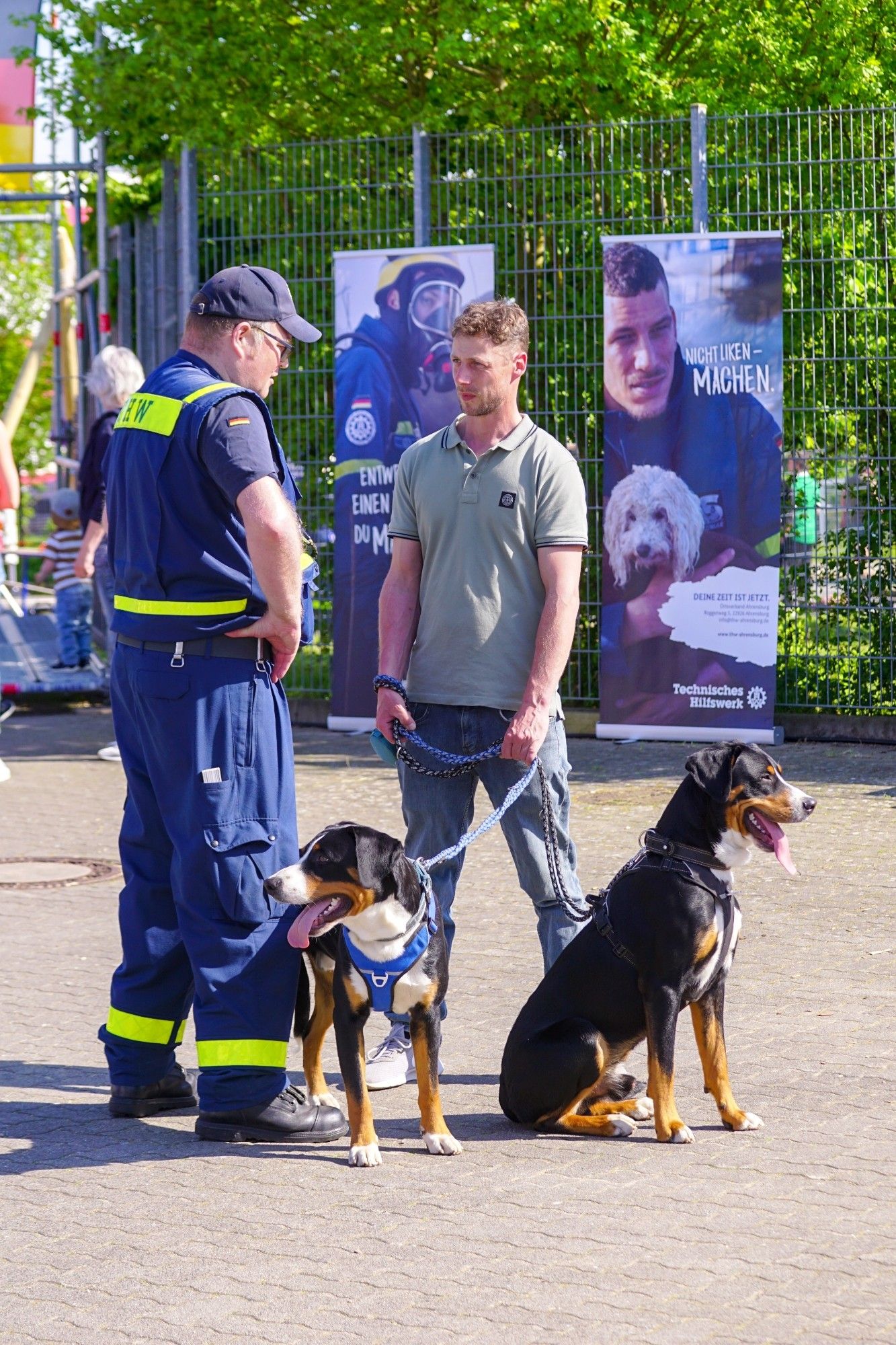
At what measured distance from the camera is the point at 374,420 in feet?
39.4

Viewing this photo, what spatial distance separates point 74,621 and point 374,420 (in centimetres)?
479

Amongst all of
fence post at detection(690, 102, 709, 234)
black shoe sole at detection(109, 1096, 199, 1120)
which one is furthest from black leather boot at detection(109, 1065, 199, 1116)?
Answer: fence post at detection(690, 102, 709, 234)

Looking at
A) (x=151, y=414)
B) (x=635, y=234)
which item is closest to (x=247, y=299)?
(x=151, y=414)

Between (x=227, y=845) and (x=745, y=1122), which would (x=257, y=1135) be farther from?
(x=745, y=1122)

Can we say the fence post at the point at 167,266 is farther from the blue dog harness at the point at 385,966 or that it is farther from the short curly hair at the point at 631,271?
the blue dog harness at the point at 385,966

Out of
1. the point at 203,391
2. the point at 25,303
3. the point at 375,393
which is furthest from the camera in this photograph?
the point at 25,303

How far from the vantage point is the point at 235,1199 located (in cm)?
444

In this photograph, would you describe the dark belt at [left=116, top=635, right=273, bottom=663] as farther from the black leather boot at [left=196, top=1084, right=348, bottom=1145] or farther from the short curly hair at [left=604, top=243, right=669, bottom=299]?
the short curly hair at [left=604, top=243, right=669, bottom=299]

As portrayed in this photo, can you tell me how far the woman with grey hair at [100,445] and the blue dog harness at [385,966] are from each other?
19.3 feet

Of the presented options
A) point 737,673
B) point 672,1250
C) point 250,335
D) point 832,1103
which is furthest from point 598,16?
point 672,1250

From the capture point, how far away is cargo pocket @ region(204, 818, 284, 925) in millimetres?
4820

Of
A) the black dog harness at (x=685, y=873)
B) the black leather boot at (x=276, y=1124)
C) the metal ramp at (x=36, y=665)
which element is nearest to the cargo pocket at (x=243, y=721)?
the black leather boot at (x=276, y=1124)

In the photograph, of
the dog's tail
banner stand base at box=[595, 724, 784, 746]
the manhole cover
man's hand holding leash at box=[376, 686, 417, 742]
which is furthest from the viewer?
banner stand base at box=[595, 724, 784, 746]

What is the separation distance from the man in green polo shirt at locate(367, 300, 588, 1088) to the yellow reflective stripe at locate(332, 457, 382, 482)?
6.68 m
